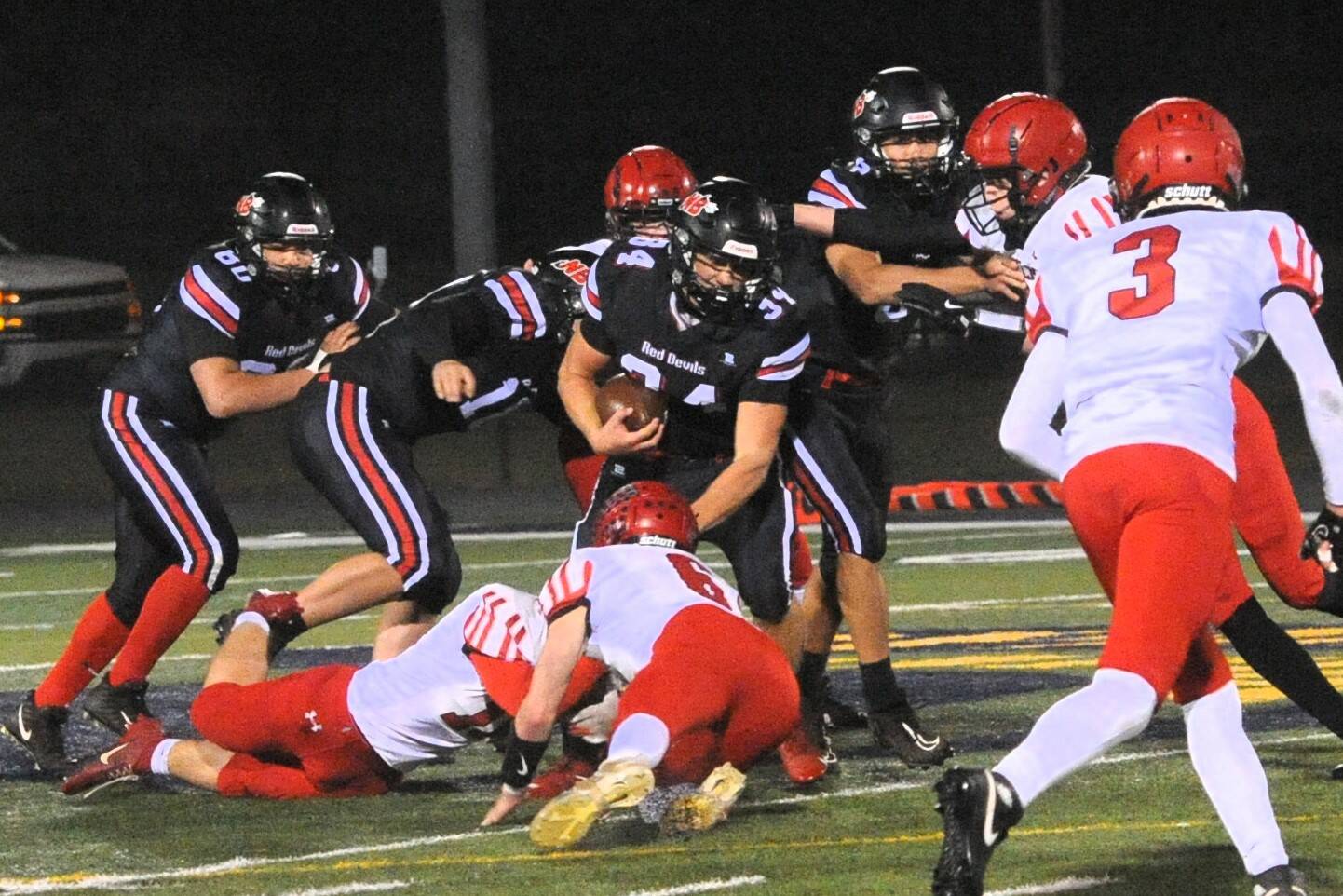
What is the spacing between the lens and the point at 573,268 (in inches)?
301

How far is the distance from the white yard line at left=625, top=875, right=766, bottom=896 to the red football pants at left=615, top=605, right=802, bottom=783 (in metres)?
0.45

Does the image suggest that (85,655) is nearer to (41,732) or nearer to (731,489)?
(41,732)

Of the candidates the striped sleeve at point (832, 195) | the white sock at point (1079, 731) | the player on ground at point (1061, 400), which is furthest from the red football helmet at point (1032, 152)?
the white sock at point (1079, 731)

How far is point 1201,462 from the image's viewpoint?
4953mm

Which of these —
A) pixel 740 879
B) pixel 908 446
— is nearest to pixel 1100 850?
pixel 740 879

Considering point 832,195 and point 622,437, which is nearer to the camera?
point 622,437

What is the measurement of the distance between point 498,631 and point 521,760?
0.37m

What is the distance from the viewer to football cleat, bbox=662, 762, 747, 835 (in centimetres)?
587

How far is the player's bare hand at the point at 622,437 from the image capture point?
6918 millimetres

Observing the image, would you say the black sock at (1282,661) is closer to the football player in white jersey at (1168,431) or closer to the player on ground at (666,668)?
the football player in white jersey at (1168,431)

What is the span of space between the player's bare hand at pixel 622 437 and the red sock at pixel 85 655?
152 centimetres

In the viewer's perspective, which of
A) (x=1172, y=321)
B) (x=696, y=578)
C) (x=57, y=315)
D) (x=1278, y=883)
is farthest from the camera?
(x=57, y=315)

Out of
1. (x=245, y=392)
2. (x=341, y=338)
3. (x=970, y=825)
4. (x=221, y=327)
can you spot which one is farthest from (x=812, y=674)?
(x=970, y=825)

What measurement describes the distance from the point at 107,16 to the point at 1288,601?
3225 cm
